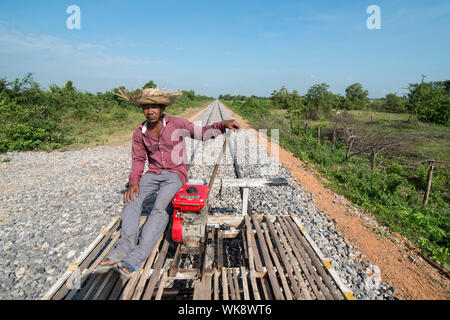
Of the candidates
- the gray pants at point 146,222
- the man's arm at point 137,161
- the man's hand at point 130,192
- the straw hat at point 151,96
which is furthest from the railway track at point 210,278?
the straw hat at point 151,96

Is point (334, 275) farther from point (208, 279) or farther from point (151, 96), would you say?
point (151, 96)

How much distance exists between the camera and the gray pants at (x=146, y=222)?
2.08m

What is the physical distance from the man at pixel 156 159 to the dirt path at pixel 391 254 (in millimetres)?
2657

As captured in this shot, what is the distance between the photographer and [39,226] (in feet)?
11.4

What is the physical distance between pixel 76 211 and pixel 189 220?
2734 mm

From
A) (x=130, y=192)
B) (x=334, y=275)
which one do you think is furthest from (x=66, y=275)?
(x=334, y=275)

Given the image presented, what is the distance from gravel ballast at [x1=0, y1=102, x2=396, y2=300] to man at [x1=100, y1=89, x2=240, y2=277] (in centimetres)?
89

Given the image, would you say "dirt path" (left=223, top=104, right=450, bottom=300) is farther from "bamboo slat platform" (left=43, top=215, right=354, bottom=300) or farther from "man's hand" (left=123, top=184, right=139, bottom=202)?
"man's hand" (left=123, top=184, right=139, bottom=202)

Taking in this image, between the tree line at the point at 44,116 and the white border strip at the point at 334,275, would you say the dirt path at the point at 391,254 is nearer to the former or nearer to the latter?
the white border strip at the point at 334,275

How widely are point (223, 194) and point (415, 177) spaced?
22.7ft

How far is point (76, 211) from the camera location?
12.8ft

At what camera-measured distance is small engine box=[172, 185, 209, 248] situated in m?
2.24

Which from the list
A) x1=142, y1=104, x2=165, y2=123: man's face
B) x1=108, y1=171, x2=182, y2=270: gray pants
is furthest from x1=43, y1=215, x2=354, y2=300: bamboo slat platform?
x1=142, y1=104, x2=165, y2=123: man's face
